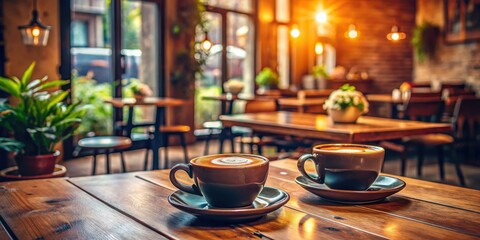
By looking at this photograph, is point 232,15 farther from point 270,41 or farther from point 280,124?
point 280,124

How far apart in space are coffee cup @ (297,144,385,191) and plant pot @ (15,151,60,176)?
2437 mm

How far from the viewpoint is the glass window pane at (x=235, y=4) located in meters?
8.91

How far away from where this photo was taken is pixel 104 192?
4.01 ft

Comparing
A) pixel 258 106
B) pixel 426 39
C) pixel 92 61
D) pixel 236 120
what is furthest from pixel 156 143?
pixel 426 39

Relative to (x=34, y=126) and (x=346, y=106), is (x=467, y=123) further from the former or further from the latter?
(x=34, y=126)

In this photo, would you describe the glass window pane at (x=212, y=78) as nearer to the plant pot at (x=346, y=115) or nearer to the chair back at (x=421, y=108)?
the chair back at (x=421, y=108)

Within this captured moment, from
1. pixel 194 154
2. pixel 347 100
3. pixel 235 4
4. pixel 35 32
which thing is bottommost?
pixel 194 154

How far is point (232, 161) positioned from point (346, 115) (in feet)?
9.36

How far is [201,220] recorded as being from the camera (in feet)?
3.23

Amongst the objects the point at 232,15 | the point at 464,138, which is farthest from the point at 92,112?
the point at 464,138

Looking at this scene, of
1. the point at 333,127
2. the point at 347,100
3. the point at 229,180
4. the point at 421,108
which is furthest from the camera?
the point at 421,108

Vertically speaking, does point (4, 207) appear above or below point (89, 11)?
below

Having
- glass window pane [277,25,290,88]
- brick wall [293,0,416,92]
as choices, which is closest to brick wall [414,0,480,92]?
brick wall [293,0,416,92]

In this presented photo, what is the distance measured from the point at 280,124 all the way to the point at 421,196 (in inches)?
101
